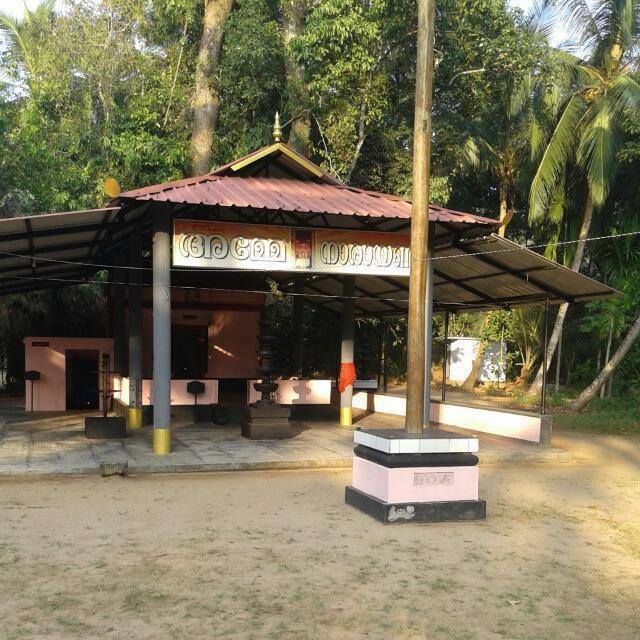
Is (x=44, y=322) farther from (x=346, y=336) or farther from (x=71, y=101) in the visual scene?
(x=346, y=336)

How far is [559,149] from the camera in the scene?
18953 millimetres

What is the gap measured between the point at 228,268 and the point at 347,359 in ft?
15.3

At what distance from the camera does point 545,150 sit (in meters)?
19.6

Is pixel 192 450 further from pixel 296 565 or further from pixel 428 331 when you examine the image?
pixel 296 565

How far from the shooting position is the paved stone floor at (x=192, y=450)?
9828 millimetres

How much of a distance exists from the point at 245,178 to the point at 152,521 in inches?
255

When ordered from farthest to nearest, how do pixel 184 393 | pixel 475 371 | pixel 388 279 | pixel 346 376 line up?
1. pixel 475 371
2. pixel 388 279
3. pixel 184 393
4. pixel 346 376

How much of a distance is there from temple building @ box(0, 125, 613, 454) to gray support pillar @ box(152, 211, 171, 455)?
0.06 ft

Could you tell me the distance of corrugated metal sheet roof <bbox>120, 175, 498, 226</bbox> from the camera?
33.2 feet

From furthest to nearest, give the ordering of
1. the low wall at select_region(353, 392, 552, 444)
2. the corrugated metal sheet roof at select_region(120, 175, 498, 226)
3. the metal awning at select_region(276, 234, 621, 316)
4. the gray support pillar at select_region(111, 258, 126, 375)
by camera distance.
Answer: the gray support pillar at select_region(111, 258, 126, 375) < the low wall at select_region(353, 392, 552, 444) < the metal awning at select_region(276, 234, 621, 316) < the corrugated metal sheet roof at select_region(120, 175, 498, 226)

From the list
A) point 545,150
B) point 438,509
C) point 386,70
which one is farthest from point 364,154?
point 438,509

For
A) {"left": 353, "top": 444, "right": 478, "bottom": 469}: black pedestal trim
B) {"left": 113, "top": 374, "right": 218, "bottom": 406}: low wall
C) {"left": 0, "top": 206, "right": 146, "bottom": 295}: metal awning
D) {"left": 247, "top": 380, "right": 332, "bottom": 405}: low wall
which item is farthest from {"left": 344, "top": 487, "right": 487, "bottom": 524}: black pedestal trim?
{"left": 247, "top": 380, "right": 332, "bottom": 405}: low wall

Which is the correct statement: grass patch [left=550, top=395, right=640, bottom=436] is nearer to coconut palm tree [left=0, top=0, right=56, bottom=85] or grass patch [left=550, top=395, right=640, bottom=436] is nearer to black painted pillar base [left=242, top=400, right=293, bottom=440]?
black painted pillar base [left=242, top=400, right=293, bottom=440]

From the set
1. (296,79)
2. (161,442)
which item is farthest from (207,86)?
(161,442)
